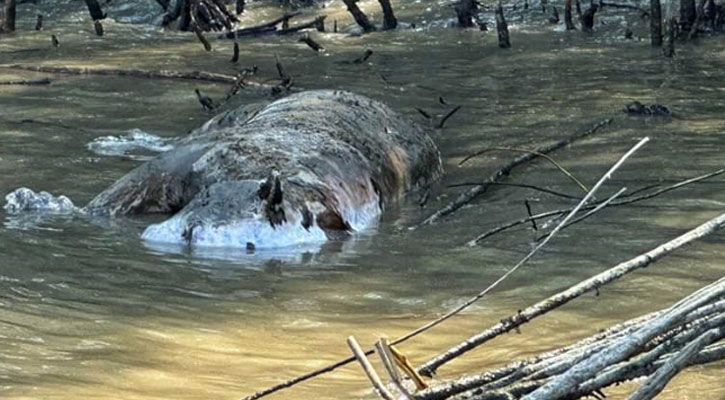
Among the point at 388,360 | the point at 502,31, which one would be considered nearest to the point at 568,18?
the point at 502,31

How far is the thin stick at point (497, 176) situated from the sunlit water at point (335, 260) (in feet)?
0.23

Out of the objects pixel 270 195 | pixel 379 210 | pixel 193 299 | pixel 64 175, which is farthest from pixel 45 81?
pixel 193 299

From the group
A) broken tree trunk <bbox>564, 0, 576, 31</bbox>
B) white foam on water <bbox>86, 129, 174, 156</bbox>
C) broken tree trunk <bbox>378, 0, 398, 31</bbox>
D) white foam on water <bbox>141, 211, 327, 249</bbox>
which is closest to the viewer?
white foam on water <bbox>141, 211, 327, 249</bbox>

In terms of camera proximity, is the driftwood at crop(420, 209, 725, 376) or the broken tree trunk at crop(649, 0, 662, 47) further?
the broken tree trunk at crop(649, 0, 662, 47)

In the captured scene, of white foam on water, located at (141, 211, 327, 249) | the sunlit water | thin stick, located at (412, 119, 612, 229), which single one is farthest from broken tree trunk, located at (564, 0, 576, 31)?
white foam on water, located at (141, 211, 327, 249)

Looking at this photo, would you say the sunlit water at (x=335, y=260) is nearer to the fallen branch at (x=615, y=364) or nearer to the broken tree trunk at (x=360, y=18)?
the fallen branch at (x=615, y=364)

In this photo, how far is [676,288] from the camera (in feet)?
16.5

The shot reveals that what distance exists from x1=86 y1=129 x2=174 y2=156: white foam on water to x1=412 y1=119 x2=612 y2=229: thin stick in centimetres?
243

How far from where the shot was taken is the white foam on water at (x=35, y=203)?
705cm

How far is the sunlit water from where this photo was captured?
4.14 meters

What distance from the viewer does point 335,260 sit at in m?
6.11

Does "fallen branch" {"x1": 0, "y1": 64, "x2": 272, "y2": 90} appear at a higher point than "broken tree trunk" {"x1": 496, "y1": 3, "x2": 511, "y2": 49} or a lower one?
higher

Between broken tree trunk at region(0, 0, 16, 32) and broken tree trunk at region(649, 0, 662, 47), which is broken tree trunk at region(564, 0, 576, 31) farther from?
broken tree trunk at region(0, 0, 16, 32)

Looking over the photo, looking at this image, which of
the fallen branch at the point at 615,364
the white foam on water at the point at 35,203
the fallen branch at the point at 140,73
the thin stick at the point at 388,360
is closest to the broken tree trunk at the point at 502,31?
the fallen branch at the point at 140,73
